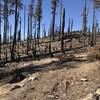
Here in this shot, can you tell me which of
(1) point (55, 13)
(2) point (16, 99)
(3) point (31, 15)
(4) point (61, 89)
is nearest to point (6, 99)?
(2) point (16, 99)

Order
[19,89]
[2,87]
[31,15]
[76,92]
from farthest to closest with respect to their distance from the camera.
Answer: [31,15] → [2,87] → [19,89] → [76,92]

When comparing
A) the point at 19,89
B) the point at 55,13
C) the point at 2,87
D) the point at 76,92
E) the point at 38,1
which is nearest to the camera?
the point at 76,92

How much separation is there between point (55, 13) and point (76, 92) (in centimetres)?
5232

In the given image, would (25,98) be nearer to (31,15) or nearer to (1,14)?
(1,14)

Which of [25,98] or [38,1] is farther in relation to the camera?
[38,1]

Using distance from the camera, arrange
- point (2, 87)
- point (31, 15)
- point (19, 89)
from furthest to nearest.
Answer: point (31, 15), point (2, 87), point (19, 89)

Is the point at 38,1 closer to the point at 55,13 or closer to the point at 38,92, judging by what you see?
the point at 55,13

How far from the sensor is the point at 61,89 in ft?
51.0

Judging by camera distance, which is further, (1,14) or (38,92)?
(1,14)

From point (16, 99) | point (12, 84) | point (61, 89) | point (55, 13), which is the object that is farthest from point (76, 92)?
point (55, 13)

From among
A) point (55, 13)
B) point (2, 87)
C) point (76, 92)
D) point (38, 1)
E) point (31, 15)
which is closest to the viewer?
point (76, 92)

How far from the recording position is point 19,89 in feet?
54.7

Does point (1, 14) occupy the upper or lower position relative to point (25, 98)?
upper

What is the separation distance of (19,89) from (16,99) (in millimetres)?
1017
